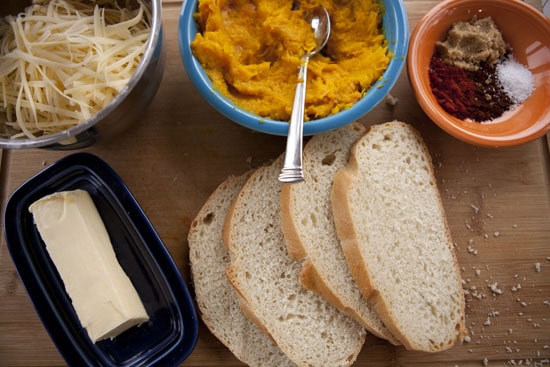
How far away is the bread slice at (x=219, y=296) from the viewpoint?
2.24 metres

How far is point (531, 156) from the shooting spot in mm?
2520

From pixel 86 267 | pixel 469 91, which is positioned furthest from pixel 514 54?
pixel 86 267

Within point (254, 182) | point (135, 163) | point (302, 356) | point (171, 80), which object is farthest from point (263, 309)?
point (171, 80)

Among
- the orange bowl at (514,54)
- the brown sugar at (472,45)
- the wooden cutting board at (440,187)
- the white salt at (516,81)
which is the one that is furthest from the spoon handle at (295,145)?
the white salt at (516,81)

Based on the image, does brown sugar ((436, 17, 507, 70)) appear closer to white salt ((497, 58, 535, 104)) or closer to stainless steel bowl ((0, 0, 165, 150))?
white salt ((497, 58, 535, 104))

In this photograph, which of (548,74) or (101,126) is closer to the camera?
(101,126)

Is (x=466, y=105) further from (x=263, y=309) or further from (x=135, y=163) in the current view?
(x=135, y=163)

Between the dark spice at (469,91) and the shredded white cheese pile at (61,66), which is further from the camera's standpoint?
the dark spice at (469,91)

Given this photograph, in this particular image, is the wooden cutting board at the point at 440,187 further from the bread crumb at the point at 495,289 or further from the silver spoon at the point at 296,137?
the silver spoon at the point at 296,137

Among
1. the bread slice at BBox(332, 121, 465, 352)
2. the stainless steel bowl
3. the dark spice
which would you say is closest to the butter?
the stainless steel bowl

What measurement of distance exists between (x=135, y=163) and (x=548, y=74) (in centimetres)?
207

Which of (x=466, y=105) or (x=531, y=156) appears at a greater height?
(x=466, y=105)

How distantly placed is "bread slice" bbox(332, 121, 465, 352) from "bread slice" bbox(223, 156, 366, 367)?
0.21 meters

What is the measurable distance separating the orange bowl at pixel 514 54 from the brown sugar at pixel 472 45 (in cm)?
5
